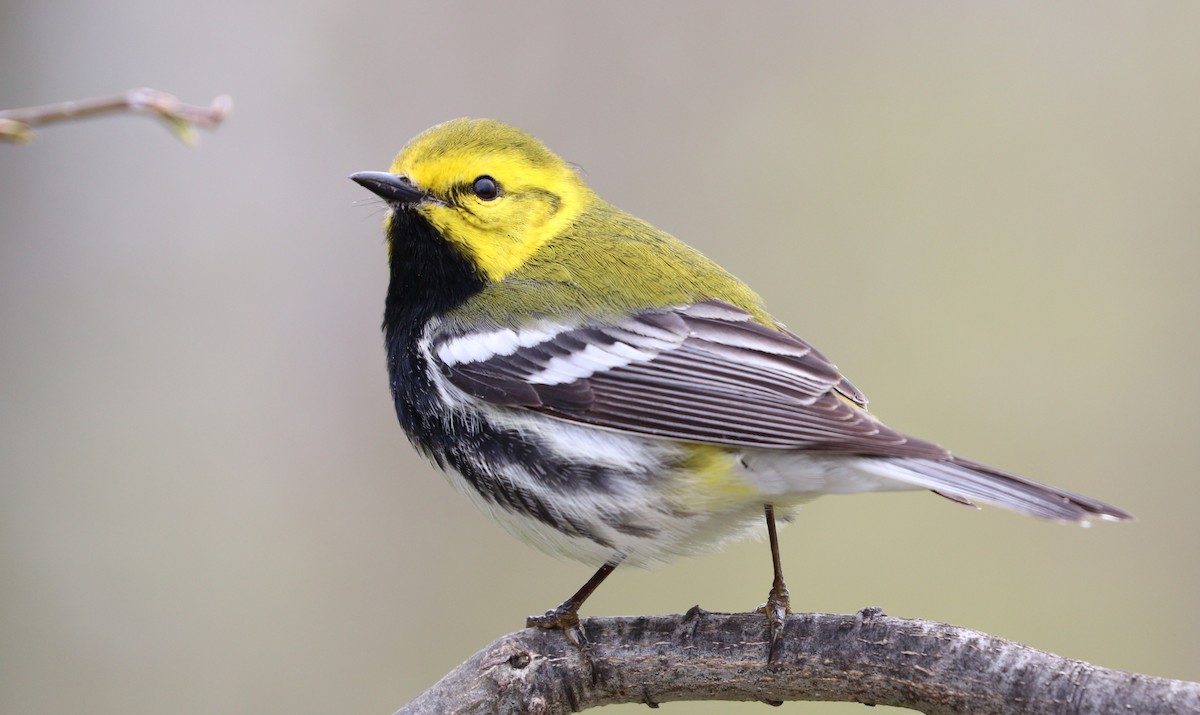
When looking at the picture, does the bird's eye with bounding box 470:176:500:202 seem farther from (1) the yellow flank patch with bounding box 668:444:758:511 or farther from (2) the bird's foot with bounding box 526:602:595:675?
(2) the bird's foot with bounding box 526:602:595:675

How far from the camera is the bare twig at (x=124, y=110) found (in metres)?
1.65

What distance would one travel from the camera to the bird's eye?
13.2 ft

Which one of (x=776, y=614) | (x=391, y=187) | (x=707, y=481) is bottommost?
(x=776, y=614)

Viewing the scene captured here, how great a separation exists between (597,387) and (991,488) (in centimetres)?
123

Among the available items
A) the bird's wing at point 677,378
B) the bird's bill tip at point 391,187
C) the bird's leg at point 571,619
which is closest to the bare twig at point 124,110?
the bird's wing at point 677,378

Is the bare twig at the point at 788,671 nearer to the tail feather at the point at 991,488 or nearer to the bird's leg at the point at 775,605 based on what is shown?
the bird's leg at the point at 775,605

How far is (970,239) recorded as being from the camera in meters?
6.82

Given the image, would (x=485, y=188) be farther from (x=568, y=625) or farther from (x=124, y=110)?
(x=124, y=110)

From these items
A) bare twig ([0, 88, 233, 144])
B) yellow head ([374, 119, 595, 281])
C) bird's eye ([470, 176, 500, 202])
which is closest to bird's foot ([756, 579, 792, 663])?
yellow head ([374, 119, 595, 281])

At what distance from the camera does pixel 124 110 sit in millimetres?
1811

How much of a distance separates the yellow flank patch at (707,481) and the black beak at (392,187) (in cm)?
141

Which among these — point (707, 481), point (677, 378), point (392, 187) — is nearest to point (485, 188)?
point (392, 187)

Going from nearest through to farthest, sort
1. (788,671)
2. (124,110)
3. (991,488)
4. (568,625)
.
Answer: (124,110) → (991,488) → (788,671) → (568,625)

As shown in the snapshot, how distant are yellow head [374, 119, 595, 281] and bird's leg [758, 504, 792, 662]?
50.9 inches
